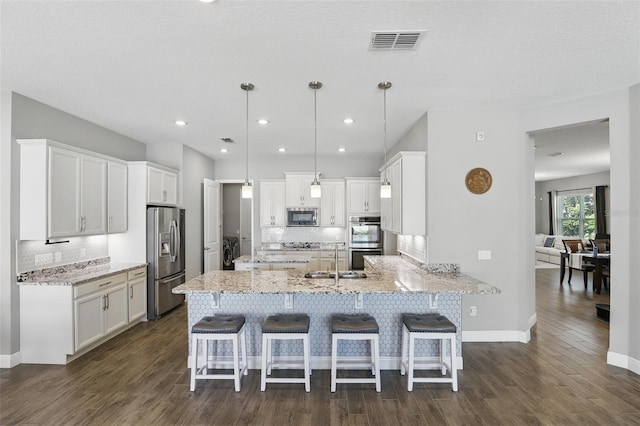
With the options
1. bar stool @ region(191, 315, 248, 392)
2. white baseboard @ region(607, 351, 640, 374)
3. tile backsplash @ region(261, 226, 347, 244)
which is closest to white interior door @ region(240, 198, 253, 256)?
tile backsplash @ region(261, 226, 347, 244)

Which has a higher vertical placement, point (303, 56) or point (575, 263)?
point (303, 56)

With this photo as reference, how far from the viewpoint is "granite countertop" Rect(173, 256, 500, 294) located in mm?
2973

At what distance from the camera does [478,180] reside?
407 centimetres

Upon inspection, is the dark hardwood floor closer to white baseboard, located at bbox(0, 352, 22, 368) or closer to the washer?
white baseboard, located at bbox(0, 352, 22, 368)

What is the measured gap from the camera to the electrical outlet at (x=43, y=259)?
3.78m

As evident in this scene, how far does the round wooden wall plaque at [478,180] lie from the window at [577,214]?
849cm

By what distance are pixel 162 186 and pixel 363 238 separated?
3801 mm

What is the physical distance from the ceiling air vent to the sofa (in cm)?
1016

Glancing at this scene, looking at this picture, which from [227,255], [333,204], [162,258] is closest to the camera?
[162,258]

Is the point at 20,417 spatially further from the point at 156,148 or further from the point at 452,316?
the point at 156,148

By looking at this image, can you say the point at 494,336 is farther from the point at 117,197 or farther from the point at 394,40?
the point at 117,197

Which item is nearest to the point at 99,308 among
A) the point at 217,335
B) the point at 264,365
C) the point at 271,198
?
the point at 217,335

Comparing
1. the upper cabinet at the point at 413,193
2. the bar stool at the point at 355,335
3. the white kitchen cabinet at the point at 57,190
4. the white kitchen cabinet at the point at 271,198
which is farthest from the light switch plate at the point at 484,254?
the white kitchen cabinet at the point at 57,190

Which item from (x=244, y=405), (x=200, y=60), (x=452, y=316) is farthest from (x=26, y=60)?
(x=452, y=316)
